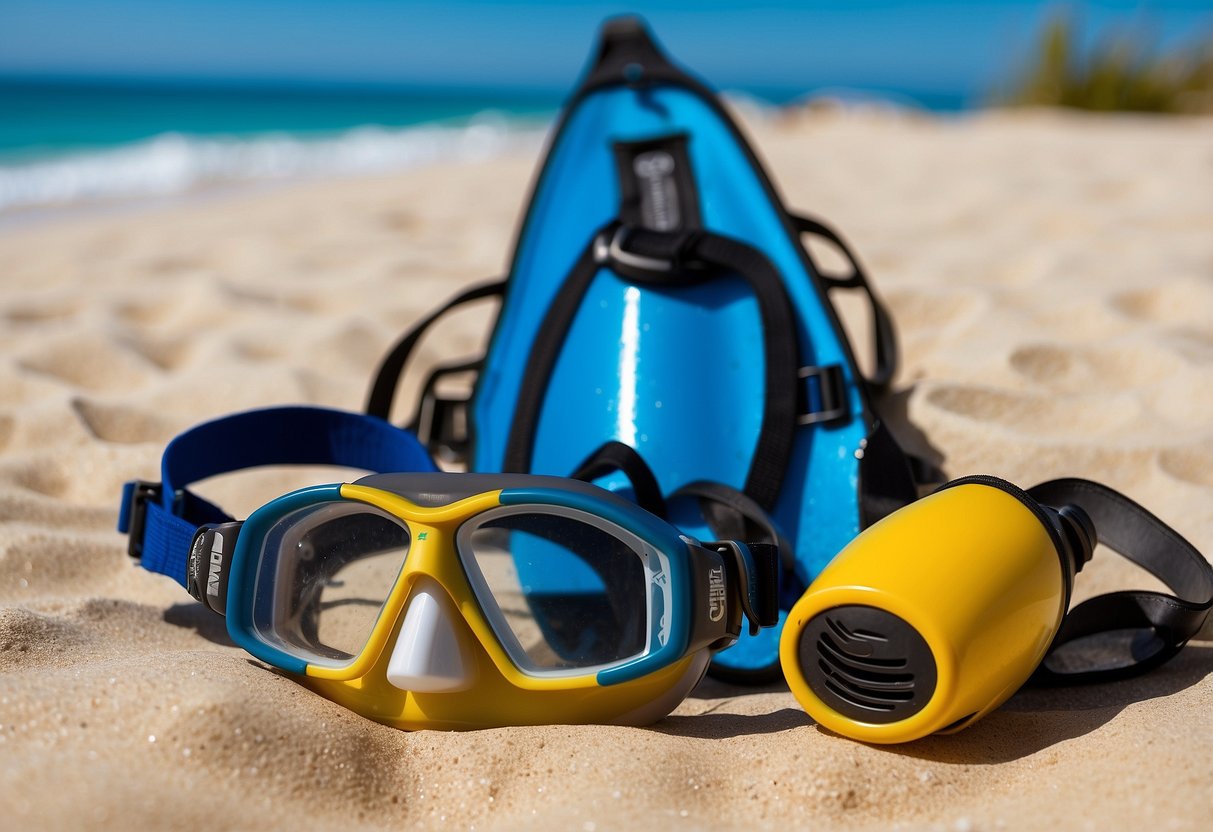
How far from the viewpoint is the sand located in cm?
104

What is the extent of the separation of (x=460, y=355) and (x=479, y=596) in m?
1.59

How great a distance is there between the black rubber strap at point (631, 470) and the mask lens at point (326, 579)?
0.38 metres

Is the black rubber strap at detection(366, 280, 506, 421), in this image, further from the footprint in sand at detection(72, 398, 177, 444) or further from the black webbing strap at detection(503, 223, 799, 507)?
the footprint in sand at detection(72, 398, 177, 444)

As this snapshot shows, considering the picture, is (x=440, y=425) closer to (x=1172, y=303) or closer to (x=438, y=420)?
(x=438, y=420)

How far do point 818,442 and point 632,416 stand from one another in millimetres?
314

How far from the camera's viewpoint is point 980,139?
5.66m

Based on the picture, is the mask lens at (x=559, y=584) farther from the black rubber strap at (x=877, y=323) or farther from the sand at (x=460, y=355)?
the black rubber strap at (x=877, y=323)

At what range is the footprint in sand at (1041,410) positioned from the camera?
1.99 m

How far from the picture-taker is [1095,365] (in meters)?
2.24

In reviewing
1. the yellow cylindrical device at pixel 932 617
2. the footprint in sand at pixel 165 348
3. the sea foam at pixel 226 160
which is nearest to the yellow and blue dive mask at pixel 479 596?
the yellow cylindrical device at pixel 932 617

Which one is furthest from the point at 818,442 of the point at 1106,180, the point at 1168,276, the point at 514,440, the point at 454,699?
the point at 1106,180

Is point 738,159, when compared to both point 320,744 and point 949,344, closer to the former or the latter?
point 949,344

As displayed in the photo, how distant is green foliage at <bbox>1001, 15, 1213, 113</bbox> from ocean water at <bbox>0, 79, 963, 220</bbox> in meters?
4.23

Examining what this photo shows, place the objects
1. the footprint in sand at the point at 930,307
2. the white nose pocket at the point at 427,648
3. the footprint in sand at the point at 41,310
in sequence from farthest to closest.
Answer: the footprint in sand at the point at 41,310, the footprint in sand at the point at 930,307, the white nose pocket at the point at 427,648
